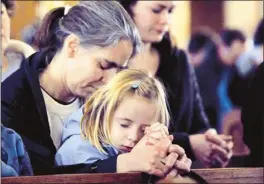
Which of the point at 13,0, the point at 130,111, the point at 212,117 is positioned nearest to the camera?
the point at 130,111

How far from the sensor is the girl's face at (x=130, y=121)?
0.96 m

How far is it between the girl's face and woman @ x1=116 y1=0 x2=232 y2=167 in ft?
0.59

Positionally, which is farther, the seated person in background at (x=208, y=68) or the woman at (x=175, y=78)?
the seated person in background at (x=208, y=68)

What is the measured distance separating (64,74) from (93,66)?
44mm

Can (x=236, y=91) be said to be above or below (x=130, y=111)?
below

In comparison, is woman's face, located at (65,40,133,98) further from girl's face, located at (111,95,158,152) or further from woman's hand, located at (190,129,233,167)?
woman's hand, located at (190,129,233,167)

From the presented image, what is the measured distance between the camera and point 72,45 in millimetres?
1031

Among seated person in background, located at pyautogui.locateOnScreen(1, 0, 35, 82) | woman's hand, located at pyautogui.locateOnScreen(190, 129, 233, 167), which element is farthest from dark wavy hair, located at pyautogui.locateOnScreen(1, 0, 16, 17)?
woman's hand, located at pyautogui.locateOnScreen(190, 129, 233, 167)

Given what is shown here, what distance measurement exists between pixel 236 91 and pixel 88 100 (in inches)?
35.7

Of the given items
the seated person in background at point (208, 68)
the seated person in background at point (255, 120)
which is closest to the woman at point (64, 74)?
the seated person in background at point (255, 120)

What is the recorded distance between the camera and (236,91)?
1867 mm

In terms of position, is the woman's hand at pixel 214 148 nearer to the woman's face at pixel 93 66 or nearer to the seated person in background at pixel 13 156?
the woman's face at pixel 93 66

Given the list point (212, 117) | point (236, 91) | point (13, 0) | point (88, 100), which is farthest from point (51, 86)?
Result: point (236, 91)

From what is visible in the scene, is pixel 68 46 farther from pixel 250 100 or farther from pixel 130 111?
pixel 250 100
